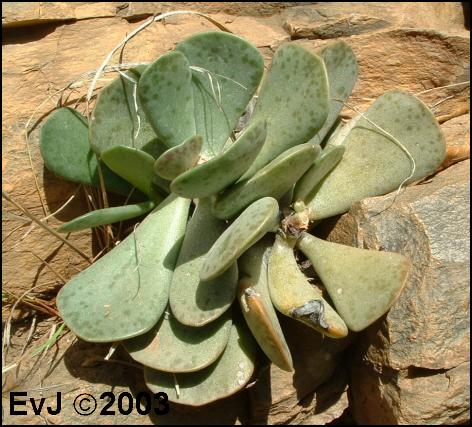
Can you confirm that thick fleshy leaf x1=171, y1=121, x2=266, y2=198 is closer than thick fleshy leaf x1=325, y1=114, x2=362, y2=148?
Yes

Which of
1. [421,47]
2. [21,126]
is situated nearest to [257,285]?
[21,126]

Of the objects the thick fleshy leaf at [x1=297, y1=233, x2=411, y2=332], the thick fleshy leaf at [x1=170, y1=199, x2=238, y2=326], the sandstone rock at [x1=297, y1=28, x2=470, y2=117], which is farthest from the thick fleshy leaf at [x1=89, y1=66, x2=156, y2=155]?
the sandstone rock at [x1=297, y1=28, x2=470, y2=117]

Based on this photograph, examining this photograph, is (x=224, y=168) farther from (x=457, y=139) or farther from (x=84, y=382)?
(x=457, y=139)

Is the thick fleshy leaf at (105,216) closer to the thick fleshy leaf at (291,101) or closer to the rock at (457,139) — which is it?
the thick fleshy leaf at (291,101)

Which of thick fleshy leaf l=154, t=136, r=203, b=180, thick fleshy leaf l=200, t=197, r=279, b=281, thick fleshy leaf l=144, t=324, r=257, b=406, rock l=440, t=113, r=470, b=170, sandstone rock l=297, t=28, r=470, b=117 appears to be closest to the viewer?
thick fleshy leaf l=200, t=197, r=279, b=281

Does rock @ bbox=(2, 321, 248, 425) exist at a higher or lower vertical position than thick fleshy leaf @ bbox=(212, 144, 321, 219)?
lower

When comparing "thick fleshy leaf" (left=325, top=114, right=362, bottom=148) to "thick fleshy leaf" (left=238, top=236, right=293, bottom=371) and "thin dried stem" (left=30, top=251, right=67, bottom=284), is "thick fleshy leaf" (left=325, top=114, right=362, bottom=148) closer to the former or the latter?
"thick fleshy leaf" (left=238, top=236, right=293, bottom=371)

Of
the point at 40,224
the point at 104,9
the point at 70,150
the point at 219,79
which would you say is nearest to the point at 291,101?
the point at 219,79

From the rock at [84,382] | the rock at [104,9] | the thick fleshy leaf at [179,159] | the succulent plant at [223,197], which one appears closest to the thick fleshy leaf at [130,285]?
the succulent plant at [223,197]
